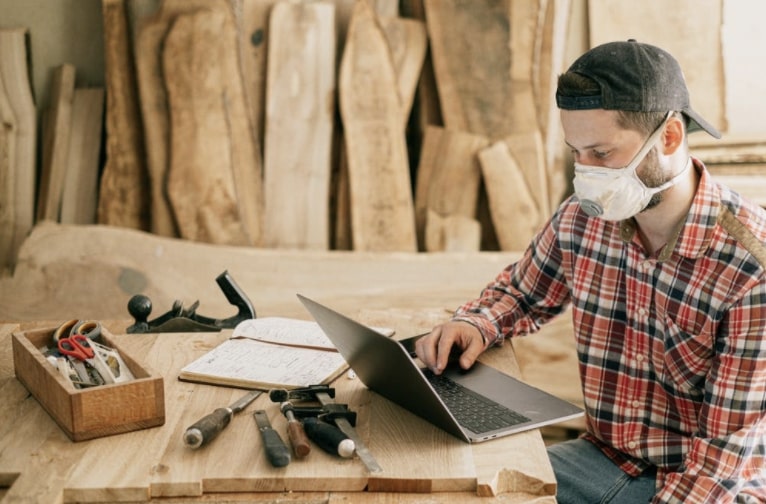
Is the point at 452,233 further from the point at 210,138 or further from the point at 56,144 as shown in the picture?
the point at 56,144

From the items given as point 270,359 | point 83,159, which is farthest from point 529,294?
point 83,159

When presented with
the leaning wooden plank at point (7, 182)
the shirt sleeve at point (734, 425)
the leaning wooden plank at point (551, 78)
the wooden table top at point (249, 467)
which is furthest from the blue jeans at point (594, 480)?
the leaning wooden plank at point (7, 182)

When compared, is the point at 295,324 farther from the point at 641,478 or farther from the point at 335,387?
the point at 641,478

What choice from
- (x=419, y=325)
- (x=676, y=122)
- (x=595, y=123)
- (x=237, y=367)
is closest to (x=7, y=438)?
(x=237, y=367)

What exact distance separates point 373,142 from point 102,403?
6.51 feet

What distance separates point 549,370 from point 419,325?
1.26m

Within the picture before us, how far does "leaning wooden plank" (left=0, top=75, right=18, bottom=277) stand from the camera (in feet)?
11.3

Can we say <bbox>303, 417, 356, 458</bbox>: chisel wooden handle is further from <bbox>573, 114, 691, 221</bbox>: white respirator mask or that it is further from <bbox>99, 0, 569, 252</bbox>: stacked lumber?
<bbox>99, 0, 569, 252</bbox>: stacked lumber

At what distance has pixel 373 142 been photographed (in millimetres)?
3426

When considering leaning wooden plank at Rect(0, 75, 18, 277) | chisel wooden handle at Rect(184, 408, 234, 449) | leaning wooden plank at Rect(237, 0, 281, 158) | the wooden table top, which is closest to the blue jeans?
the wooden table top

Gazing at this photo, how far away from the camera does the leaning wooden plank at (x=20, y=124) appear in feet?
11.3

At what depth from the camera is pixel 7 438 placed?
166 centimetres

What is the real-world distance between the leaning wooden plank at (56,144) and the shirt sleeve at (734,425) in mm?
2598

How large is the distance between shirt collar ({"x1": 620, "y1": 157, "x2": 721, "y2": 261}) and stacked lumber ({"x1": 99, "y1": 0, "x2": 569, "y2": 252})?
5.02 ft
